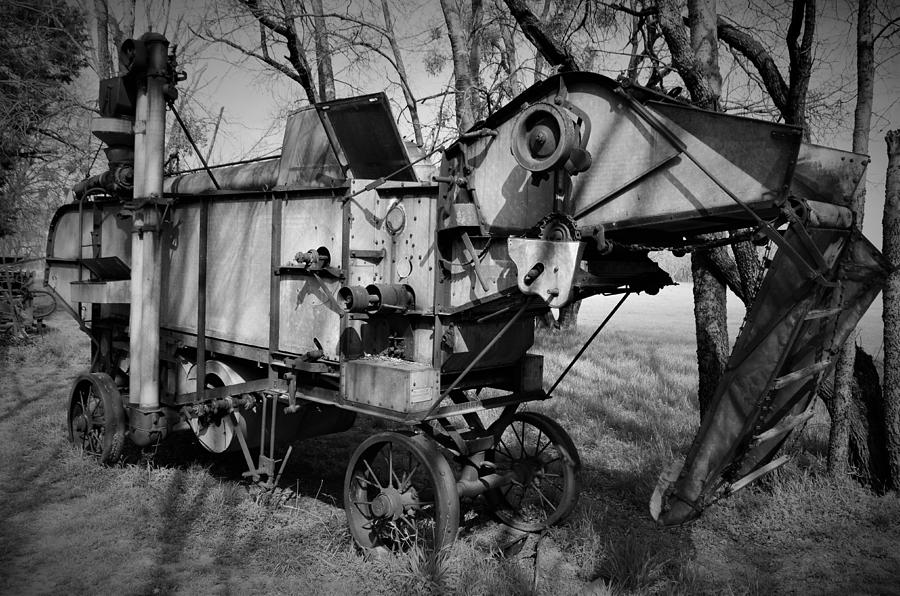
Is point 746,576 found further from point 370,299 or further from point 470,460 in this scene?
point 370,299

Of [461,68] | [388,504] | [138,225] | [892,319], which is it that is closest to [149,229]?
[138,225]

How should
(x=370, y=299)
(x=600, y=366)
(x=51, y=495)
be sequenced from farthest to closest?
(x=600, y=366) < (x=51, y=495) < (x=370, y=299)

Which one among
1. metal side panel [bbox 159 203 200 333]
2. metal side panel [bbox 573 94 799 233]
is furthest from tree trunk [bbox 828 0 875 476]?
metal side panel [bbox 159 203 200 333]

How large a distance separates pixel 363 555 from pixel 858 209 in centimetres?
551

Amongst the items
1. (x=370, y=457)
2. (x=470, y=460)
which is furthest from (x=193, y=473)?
(x=470, y=460)

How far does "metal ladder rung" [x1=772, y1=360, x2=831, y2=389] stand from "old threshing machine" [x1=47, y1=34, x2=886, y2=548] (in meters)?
0.02

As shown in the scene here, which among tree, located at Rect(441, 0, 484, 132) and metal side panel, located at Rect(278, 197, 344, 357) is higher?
tree, located at Rect(441, 0, 484, 132)

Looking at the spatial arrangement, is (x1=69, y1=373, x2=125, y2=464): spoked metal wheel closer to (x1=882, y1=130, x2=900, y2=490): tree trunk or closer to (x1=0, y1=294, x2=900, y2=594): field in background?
(x1=0, y1=294, x2=900, y2=594): field in background

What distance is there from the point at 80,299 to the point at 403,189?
4.39 m

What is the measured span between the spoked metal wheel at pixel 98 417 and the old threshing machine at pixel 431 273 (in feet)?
0.11

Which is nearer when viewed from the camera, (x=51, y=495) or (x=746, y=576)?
(x=746, y=576)

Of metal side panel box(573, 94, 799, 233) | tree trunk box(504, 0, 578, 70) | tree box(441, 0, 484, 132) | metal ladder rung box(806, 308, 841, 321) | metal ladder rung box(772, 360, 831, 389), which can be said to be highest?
tree box(441, 0, 484, 132)

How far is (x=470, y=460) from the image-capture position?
222 inches

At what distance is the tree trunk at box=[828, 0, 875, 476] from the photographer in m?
6.85
